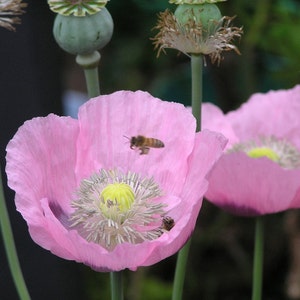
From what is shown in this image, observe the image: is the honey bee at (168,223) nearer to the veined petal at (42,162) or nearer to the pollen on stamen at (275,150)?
the veined petal at (42,162)

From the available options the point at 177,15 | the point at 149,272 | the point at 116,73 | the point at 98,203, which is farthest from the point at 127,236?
the point at 116,73

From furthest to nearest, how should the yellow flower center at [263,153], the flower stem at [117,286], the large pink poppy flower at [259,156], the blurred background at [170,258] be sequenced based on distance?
1. the blurred background at [170,258]
2. the yellow flower center at [263,153]
3. the large pink poppy flower at [259,156]
4. the flower stem at [117,286]

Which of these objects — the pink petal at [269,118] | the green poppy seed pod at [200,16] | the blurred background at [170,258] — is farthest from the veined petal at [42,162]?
the blurred background at [170,258]

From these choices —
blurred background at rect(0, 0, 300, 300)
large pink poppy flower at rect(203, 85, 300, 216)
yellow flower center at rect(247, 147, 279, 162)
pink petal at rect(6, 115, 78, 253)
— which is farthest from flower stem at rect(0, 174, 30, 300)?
blurred background at rect(0, 0, 300, 300)

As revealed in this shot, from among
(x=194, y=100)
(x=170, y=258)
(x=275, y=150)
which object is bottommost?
(x=170, y=258)

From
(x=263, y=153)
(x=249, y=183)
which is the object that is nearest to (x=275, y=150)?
(x=263, y=153)

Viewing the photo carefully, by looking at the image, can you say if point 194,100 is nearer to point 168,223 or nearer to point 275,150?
point 168,223

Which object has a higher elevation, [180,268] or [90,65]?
[90,65]
